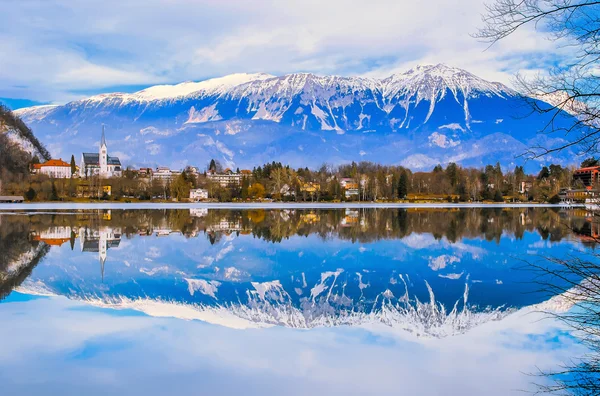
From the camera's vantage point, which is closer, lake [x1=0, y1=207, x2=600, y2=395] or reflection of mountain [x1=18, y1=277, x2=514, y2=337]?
lake [x1=0, y1=207, x2=600, y2=395]

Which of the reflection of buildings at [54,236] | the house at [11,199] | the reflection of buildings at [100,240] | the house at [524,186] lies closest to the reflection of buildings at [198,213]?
the reflection of buildings at [100,240]

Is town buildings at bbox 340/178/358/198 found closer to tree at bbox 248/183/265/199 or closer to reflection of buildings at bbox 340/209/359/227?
tree at bbox 248/183/265/199

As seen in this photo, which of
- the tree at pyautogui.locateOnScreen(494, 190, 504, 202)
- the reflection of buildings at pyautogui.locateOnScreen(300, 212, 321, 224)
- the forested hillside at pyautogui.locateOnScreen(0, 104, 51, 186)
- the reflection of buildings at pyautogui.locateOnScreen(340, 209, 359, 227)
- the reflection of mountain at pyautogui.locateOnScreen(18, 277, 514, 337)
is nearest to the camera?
the reflection of mountain at pyautogui.locateOnScreen(18, 277, 514, 337)

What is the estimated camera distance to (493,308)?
1148 centimetres

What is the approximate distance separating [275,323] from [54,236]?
18721mm

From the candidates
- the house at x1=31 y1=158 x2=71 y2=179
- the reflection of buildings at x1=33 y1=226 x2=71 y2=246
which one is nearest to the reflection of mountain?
the reflection of buildings at x1=33 y1=226 x2=71 y2=246

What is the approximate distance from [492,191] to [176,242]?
98945 mm

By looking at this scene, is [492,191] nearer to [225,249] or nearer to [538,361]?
[225,249]

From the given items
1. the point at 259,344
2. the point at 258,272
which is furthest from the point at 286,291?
the point at 259,344

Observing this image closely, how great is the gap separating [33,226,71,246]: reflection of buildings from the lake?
379 cm

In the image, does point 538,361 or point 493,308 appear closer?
point 538,361

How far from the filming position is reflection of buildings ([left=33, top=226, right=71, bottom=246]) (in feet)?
76.6

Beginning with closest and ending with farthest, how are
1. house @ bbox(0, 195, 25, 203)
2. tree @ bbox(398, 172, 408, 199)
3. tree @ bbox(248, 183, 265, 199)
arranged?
house @ bbox(0, 195, 25, 203)
tree @ bbox(248, 183, 265, 199)
tree @ bbox(398, 172, 408, 199)

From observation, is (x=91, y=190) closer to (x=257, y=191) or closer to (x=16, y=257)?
(x=257, y=191)
